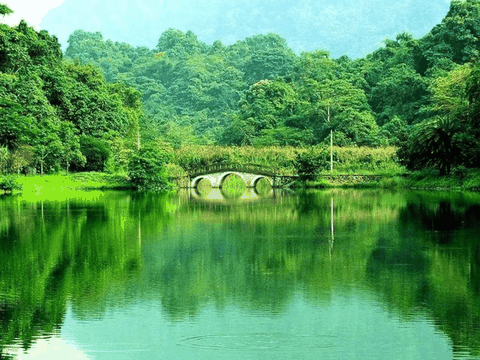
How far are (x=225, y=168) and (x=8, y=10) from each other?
68.7ft

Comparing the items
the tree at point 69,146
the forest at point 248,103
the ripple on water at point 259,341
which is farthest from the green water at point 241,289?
the tree at point 69,146

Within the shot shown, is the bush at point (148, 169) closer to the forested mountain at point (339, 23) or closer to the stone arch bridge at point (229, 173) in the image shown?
the stone arch bridge at point (229, 173)

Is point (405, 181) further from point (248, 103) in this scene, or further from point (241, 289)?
point (241, 289)

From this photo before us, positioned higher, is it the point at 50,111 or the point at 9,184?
the point at 50,111

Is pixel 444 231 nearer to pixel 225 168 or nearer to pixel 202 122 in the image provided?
pixel 225 168

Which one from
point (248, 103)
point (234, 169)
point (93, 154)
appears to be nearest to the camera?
point (234, 169)

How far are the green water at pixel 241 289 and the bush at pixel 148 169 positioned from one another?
25999 millimetres

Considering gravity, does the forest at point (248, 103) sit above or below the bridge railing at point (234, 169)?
above

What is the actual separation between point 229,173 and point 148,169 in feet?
25.8

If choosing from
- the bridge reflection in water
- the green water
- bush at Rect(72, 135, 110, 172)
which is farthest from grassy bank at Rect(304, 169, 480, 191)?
the green water

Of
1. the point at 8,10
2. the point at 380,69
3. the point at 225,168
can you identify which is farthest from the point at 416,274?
the point at 380,69

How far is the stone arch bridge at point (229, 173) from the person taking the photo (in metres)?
57.8

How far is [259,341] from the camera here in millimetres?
10891

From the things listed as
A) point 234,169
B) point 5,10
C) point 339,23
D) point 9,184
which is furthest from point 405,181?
point 339,23
